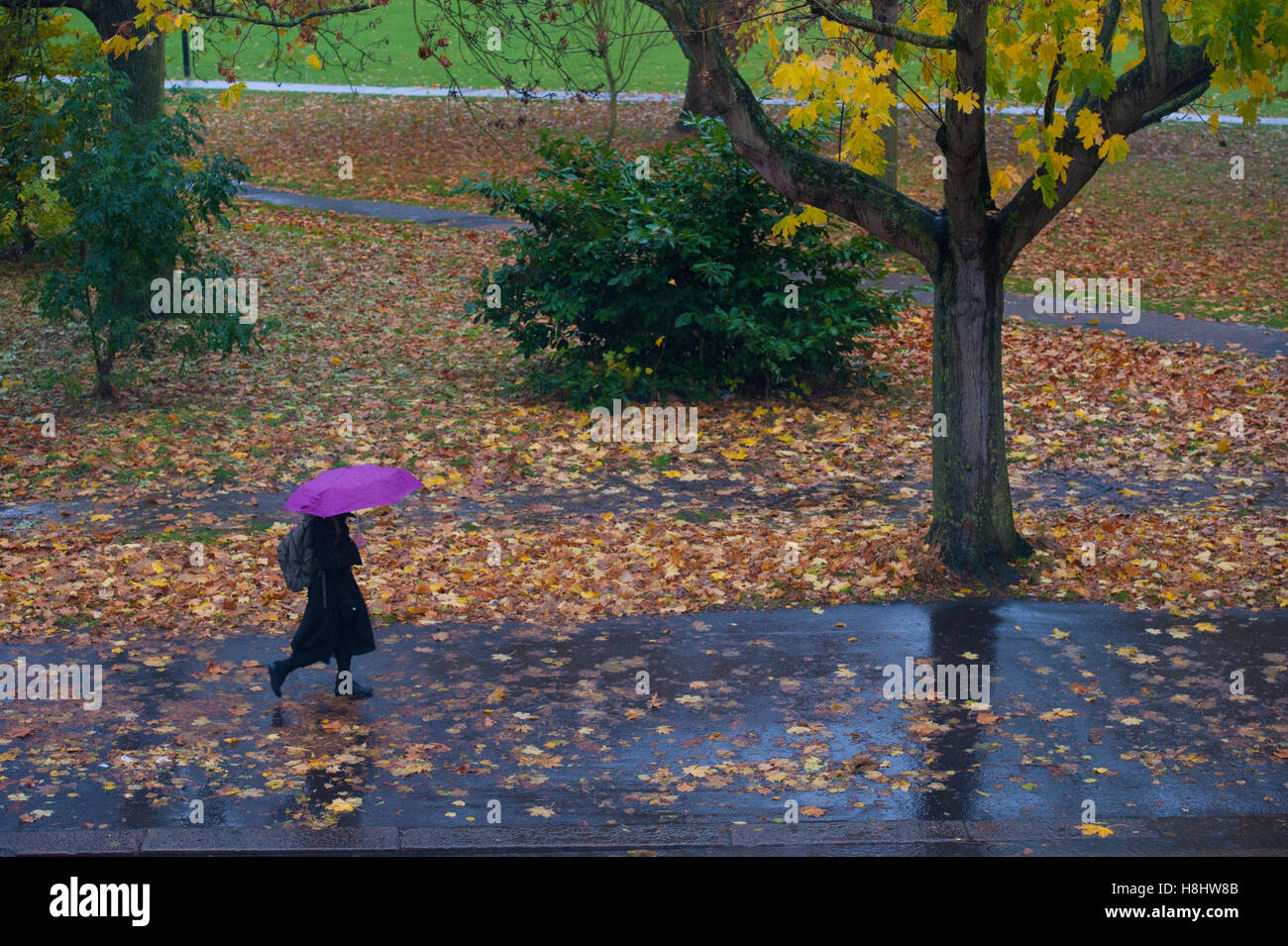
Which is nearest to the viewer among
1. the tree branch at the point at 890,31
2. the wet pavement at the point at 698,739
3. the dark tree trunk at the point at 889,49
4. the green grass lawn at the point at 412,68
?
the wet pavement at the point at 698,739

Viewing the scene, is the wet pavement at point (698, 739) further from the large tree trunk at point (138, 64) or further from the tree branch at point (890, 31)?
the large tree trunk at point (138, 64)

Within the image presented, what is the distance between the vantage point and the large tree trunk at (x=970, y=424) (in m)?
9.48

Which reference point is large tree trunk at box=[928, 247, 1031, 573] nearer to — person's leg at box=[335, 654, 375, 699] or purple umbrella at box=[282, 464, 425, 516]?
purple umbrella at box=[282, 464, 425, 516]

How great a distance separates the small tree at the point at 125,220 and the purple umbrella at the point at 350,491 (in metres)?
6.57

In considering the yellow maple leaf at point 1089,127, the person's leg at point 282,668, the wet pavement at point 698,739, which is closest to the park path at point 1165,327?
the yellow maple leaf at point 1089,127

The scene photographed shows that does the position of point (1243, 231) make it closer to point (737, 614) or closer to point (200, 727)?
point (737, 614)

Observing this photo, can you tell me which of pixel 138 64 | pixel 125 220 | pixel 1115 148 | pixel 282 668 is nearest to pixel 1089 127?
pixel 1115 148

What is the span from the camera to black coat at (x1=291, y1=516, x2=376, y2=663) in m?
7.96

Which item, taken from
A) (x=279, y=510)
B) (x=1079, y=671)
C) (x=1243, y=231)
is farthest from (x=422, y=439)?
(x=1243, y=231)

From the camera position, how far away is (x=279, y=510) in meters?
11.4

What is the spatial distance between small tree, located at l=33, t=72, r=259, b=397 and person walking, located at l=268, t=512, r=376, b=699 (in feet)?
21.2

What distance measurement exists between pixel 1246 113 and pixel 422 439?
7.92 metres

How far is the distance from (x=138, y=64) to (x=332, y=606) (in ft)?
37.8

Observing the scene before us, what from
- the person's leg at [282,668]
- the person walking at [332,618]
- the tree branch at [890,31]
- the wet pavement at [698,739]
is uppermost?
the tree branch at [890,31]
